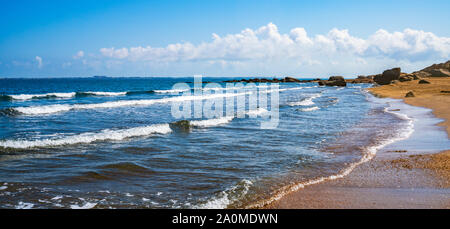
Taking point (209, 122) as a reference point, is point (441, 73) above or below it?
above

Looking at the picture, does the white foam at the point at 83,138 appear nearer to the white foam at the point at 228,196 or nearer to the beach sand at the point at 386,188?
the white foam at the point at 228,196

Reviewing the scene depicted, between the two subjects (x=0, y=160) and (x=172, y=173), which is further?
(x=0, y=160)

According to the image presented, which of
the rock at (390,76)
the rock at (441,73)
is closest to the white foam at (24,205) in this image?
the rock at (390,76)

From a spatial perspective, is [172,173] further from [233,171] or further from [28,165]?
[28,165]

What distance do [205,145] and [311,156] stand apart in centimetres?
376

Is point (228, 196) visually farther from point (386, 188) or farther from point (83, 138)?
point (83, 138)

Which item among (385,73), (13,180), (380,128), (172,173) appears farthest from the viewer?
(385,73)

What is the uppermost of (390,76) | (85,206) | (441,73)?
(441,73)

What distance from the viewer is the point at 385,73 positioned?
73.1 meters

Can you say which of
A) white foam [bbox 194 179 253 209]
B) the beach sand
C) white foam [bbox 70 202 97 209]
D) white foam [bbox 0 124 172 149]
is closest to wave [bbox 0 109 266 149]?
white foam [bbox 0 124 172 149]

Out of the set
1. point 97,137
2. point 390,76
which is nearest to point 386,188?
point 97,137

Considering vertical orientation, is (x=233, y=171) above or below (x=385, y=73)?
below

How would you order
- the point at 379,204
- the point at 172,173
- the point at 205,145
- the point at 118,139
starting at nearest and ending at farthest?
the point at 379,204 → the point at 172,173 → the point at 205,145 → the point at 118,139
